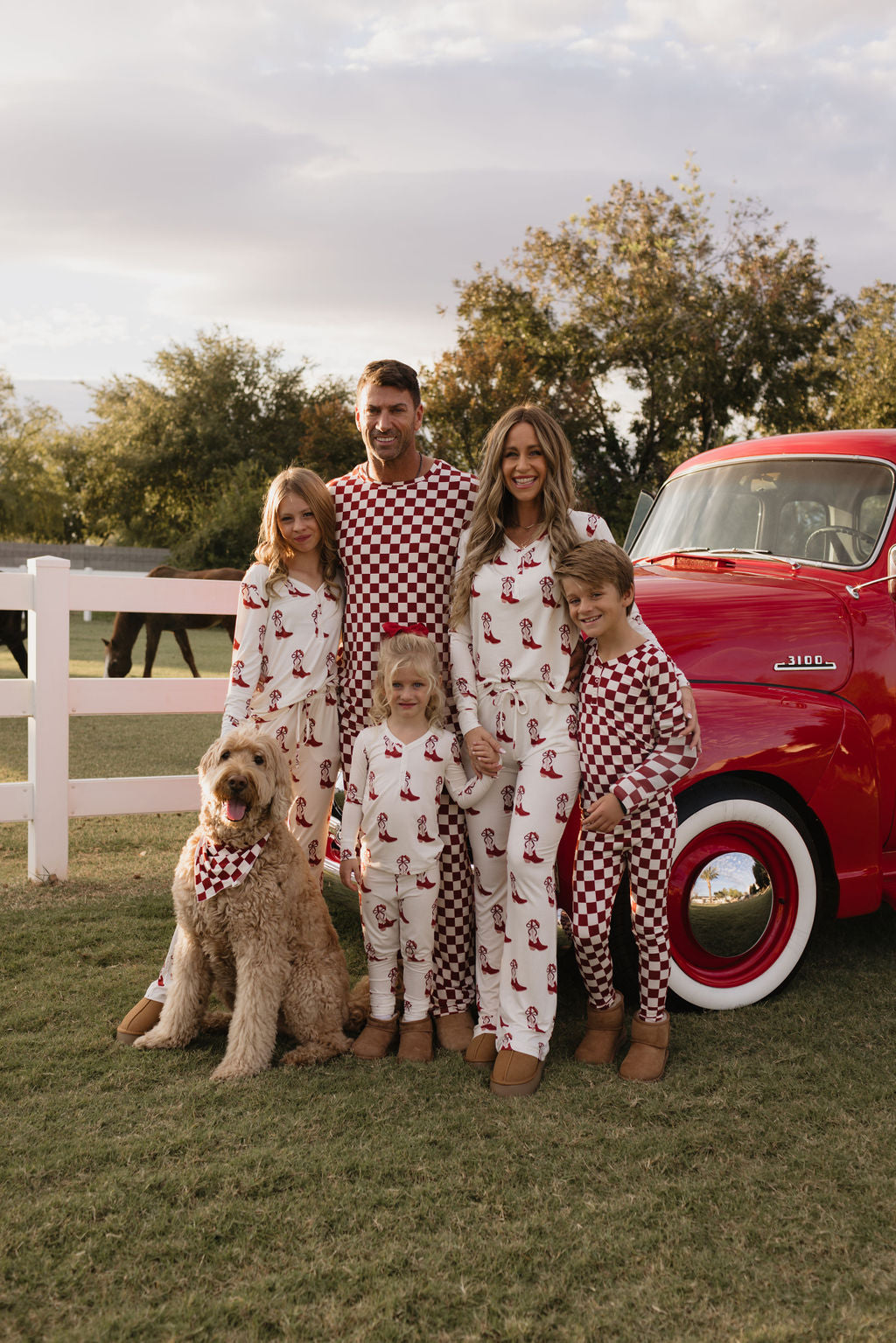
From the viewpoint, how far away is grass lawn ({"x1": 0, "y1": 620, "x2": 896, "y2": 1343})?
88.4 inches

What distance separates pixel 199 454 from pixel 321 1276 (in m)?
44.6

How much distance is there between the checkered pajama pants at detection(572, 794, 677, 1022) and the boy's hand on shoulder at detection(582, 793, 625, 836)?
0.28 ft

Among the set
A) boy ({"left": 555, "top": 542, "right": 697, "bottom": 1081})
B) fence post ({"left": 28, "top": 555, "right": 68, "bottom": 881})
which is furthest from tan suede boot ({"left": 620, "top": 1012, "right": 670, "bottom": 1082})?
fence post ({"left": 28, "top": 555, "right": 68, "bottom": 881})

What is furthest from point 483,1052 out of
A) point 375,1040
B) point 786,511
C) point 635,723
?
point 786,511

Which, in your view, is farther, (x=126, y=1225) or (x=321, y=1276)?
(x=126, y=1225)

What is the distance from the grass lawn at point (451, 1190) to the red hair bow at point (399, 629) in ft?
4.97

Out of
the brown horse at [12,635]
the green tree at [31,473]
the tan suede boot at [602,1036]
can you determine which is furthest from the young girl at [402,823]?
the green tree at [31,473]

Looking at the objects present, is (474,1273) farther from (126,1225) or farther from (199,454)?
(199,454)

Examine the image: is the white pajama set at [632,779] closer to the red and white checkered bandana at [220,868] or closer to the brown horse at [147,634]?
the red and white checkered bandana at [220,868]

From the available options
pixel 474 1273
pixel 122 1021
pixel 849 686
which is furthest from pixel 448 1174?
pixel 849 686

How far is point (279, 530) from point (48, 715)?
87.7 inches

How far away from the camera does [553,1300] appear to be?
7.52 feet

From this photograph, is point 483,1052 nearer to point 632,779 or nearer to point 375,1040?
point 375,1040

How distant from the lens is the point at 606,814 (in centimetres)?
324
